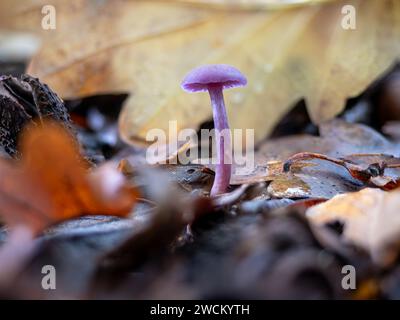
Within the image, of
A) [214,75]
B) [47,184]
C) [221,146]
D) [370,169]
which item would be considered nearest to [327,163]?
[370,169]

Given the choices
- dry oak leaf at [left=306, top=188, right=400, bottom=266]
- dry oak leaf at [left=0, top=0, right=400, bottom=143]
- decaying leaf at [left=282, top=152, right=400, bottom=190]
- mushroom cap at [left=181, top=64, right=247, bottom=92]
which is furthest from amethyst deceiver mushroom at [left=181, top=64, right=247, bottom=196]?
dry oak leaf at [left=0, top=0, right=400, bottom=143]

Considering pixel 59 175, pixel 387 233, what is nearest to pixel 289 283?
pixel 387 233

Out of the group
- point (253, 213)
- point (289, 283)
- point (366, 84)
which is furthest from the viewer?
point (366, 84)

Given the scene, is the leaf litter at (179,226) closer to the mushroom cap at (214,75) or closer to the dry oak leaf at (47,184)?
the dry oak leaf at (47,184)

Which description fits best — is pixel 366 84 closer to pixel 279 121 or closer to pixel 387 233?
pixel 279 121

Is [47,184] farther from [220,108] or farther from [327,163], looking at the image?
[327,163]
